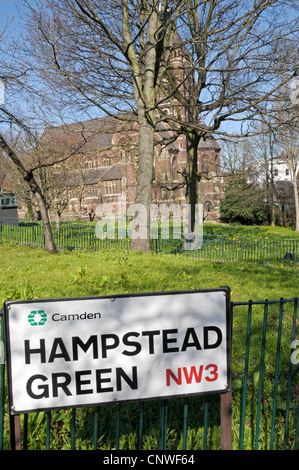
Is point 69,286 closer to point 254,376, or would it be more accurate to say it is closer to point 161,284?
point 161,284

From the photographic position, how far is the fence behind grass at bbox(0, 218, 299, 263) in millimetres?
15484

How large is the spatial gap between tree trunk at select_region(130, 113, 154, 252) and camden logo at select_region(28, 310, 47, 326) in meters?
10.5

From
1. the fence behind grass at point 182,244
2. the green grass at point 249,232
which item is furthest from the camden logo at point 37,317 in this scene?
the green grass at point 249,232

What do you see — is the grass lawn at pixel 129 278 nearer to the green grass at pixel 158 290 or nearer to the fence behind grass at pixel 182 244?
the green grass at pixel 158 290

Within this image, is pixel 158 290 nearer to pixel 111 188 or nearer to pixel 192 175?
pixel 192 175

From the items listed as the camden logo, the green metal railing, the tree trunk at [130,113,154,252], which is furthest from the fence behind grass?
the camden logo

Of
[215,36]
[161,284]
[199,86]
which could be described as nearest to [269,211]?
[199,86]

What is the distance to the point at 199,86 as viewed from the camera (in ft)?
53.2

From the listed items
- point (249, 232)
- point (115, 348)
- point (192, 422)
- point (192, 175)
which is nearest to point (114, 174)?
point (249, 232)

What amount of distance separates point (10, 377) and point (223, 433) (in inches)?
58.7

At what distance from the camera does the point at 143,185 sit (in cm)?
1306

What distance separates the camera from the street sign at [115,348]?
226 centimetres

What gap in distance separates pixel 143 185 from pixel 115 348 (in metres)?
11.0

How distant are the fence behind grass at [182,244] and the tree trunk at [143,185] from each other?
7.70ft
